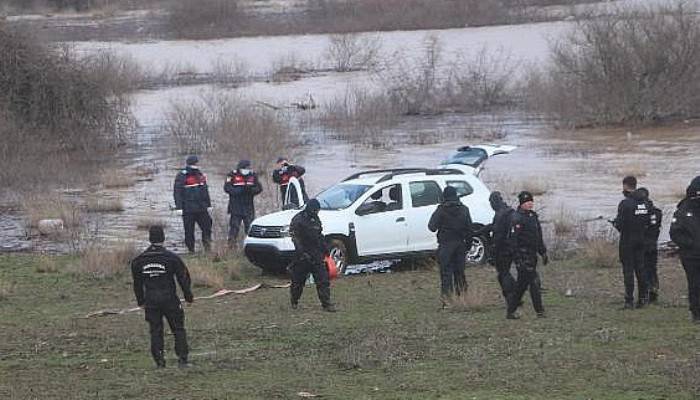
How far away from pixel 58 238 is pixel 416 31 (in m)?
42.7

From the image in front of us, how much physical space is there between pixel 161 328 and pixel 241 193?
876cm

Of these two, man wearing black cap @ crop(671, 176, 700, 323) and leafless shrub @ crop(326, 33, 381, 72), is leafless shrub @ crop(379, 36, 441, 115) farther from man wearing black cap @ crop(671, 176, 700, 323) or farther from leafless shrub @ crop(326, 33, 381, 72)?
man wearing black cap @ crop(671, 176, 700, 323)

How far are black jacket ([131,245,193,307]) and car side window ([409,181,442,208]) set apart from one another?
787cm

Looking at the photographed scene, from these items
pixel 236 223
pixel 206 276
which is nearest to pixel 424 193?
pixel 236 223

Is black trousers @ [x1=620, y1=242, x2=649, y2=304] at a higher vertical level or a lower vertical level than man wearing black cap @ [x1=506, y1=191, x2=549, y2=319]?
lower

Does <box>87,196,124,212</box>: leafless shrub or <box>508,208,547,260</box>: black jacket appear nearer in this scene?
<box>508,208,547,260</box>: black jacket

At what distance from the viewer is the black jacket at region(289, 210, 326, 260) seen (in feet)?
47.5

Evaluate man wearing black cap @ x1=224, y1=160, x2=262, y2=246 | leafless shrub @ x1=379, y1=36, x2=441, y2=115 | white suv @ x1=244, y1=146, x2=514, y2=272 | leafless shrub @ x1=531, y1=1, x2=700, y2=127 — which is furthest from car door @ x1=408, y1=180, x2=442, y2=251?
leafless shrub @ x1=379, y1=36, x2=441, y2=115

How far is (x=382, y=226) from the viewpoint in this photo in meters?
18.3

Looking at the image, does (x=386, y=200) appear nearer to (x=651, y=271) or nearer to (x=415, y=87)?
(x=651, y=271)

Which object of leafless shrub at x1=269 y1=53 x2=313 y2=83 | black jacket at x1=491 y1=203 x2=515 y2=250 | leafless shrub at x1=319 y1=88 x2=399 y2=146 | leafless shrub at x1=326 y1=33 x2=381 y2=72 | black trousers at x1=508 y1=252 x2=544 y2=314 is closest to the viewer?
black trousers at x1=508 y1=252 x2=544 y2=314

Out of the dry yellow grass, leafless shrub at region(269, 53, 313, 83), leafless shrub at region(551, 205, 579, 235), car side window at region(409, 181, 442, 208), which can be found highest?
leafless shrub at region(269, 53, 313, 83)

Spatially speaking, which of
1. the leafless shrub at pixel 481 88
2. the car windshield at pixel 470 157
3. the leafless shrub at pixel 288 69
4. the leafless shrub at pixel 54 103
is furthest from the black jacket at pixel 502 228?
the leafless shrub at pixel 288 69

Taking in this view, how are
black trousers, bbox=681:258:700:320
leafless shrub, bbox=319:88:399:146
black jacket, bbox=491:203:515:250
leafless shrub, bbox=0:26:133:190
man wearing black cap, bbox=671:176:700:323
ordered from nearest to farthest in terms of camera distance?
man wearing black cap, bbox=671:176:700:323 → black trousers, bbox=681:258:700:320 → black jacket, bbox=491:203:515:250 → leafless shrub, bbox=0:26:133:190 → leafless shrub, bbox=319:88:399:146
